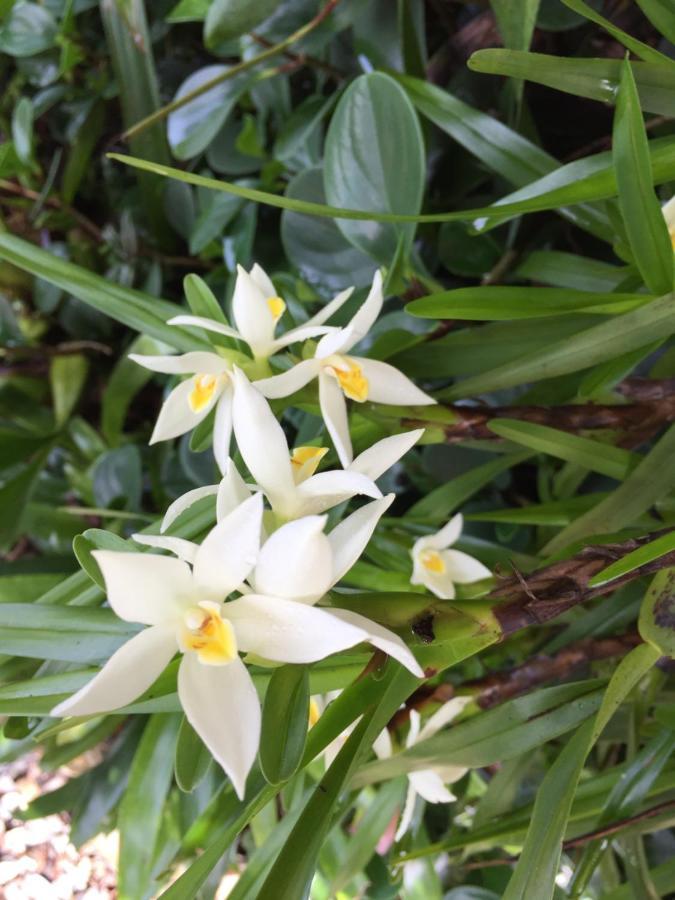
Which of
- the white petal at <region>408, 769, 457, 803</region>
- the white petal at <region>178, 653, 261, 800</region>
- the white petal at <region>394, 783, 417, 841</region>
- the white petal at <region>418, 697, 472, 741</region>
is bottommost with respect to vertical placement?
the white petal at <region>394, 783, 417, 841</region>

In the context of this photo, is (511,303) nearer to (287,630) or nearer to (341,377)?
(341,377)


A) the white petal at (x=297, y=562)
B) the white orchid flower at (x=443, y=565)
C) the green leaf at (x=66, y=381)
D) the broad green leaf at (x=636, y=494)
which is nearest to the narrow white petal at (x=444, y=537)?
the white orchid flower at (x=443, y=565)

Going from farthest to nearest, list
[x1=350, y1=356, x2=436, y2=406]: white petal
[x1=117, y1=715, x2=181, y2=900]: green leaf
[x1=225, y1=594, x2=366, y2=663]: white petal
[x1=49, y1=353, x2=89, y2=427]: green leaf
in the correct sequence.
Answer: [x1=49, y1=353, x2=89, y2=427]: green leaf
[x1=117, y1=715, x2=181, y2=900]: green leaf
[x1=350, y1=356, x2=436, y2=406]: white petal
[x1=225, y1=594, x2=366, y2=663]: white petal

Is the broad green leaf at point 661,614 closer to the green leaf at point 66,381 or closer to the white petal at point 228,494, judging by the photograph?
the white petal at point 228,494

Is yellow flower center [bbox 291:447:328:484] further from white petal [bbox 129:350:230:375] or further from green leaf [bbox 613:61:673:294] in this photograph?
green leaf [bbox 613:61:673:294]

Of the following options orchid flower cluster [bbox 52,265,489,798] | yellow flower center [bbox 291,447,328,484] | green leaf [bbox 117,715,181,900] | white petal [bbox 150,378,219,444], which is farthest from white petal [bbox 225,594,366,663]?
green leaf [bbox 117,715,181,900]

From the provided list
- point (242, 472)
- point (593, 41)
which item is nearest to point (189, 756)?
point (242, 472)

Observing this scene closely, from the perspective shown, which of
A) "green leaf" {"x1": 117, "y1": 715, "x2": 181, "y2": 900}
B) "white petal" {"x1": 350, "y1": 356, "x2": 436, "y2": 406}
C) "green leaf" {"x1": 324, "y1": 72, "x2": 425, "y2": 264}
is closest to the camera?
"white petal" {"x1": 350, "y1": 356, "x2": 436, "y2": 406}
